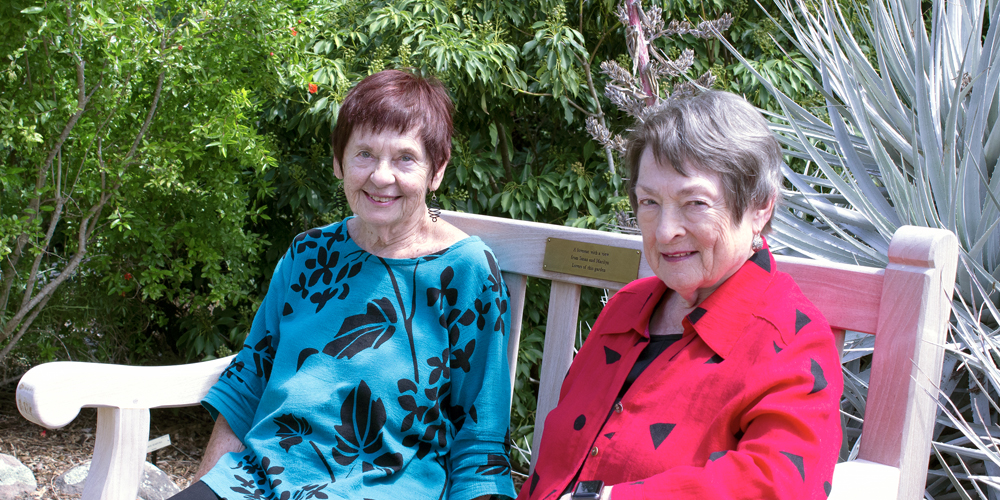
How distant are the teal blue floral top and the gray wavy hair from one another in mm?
662

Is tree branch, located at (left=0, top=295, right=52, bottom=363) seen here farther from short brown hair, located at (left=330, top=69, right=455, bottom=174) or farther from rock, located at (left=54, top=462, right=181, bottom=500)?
short brown hair, located at (left=330, top=69, right=455, bottom=174)

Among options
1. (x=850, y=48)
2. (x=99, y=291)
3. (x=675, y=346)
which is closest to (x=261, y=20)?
(x=99, y=291)

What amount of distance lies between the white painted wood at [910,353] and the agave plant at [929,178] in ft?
0.90

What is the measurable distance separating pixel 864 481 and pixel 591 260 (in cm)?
76

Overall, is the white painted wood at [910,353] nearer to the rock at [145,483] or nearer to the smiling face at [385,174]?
the smiling face at [385,174]

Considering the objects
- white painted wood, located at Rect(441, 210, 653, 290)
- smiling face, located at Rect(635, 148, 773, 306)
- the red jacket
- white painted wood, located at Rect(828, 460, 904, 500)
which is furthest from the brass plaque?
white painted wood, located at Rect(828, 460, 904, 500)

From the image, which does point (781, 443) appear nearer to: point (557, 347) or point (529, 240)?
point (557, 347)

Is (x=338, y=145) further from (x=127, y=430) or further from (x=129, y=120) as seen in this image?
(x=129, y=120)

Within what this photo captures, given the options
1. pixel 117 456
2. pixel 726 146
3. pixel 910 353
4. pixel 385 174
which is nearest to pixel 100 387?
pixel 117 456

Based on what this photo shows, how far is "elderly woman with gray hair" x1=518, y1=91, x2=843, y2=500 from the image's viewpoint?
3.84ft

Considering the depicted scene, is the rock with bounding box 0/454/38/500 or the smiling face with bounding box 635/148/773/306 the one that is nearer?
the smiling face with bounding box 635/148/773/306

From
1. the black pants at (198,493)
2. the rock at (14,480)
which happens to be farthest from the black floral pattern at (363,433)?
the rock at (14,480)

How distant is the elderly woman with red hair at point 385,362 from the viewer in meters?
1.78

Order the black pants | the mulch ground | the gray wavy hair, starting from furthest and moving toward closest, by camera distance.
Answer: the mulch ground, the black pants, the gray wavy hair
